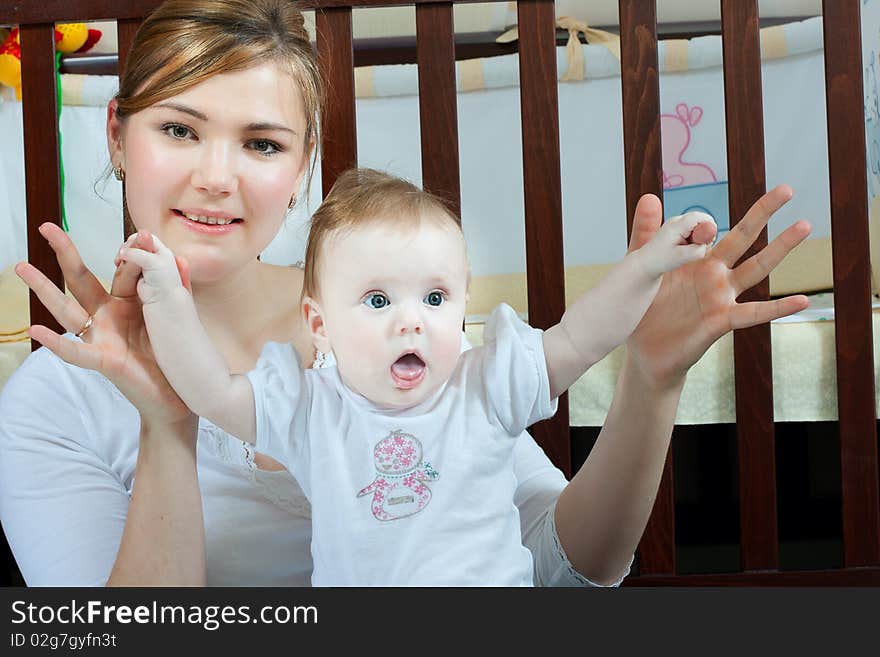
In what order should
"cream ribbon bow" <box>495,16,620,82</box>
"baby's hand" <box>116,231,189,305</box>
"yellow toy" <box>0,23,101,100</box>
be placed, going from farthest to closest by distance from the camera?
"cream ribbon bow" <box>495,16,620,82</box>, "yellow toy" <box>0,23,101,100</box>, "baby's hand" <box>116,231,189,305</box>

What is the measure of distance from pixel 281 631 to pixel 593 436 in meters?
0.83

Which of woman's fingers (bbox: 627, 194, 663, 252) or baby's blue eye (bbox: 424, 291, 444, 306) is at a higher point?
woman's fingers (bbox: 627, 194, 663, 252)

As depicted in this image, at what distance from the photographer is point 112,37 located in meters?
2.33

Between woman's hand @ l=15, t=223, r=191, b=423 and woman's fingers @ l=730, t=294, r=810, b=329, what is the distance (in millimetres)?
512

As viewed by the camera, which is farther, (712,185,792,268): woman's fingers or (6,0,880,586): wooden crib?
(6,0,880,586): wooden crib

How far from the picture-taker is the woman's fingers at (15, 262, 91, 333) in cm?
86

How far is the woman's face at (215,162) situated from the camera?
1036 mm

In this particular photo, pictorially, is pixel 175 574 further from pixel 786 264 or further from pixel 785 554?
pixel 786 264

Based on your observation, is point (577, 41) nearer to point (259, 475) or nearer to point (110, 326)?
point (259, 475)

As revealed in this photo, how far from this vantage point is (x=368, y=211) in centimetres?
91

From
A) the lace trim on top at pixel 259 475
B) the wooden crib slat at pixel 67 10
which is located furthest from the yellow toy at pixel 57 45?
the lace trim on top at pixel 259 475

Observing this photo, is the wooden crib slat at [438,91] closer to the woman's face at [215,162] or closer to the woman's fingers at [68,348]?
the woman's face at [215,162]

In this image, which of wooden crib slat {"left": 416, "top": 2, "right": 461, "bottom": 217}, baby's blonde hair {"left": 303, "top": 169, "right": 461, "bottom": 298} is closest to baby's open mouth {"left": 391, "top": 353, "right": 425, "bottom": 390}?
baby's blonde hair {"left": 303, "top": 169, "right": 461, "bottom": 298}

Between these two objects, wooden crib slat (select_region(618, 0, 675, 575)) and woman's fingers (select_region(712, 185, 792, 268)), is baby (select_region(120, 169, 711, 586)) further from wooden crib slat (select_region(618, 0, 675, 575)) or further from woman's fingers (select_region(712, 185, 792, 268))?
wooden crib slat (select_region(618, 0, 675, 575))
